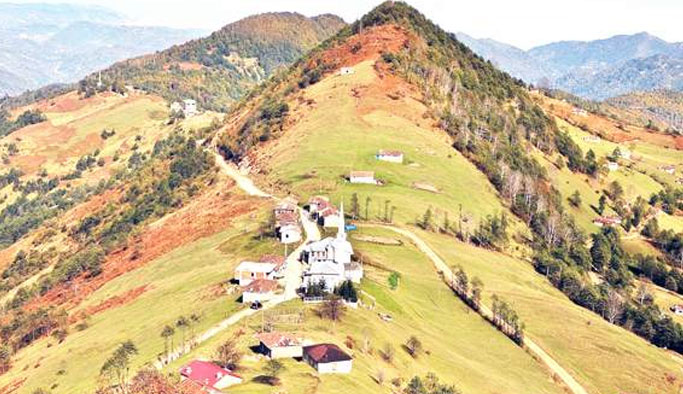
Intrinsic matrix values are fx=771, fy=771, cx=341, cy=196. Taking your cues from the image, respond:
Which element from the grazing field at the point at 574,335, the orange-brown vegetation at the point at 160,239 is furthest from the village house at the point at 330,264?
the orange-brown vegetation at the point at 160,239

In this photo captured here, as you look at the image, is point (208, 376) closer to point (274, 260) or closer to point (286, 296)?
point (286, 296)

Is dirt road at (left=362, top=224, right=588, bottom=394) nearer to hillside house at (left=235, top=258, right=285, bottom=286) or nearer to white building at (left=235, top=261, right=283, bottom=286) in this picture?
hillside house at (left=235, top=258, right=285, bottom=286)

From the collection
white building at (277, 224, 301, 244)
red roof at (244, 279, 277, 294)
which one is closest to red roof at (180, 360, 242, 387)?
red roof at (244, 279, 277, 294)

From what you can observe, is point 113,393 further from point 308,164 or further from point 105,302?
point 308,164

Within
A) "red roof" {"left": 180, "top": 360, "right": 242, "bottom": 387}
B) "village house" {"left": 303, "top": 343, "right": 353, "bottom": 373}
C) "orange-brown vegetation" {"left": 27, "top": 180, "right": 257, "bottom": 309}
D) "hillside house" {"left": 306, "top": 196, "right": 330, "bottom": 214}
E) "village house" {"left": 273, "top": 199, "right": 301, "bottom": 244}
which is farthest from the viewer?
"orange-brown vegetation" {"left": 27, "top": 180, "right": 257, "bottom": 309}

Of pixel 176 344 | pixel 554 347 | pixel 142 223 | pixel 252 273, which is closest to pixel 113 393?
pixel 176 344

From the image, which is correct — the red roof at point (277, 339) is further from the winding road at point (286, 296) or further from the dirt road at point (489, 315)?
the dirt road at point (489, 315)
